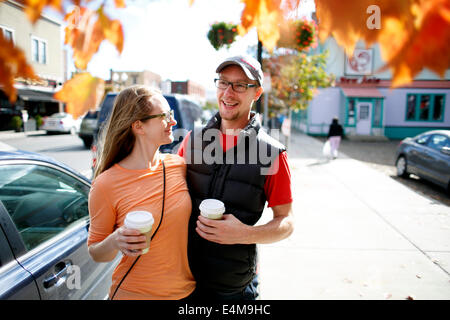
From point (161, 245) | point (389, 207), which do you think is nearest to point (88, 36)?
point (161, 245)

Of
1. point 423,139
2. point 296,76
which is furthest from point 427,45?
point 296,76

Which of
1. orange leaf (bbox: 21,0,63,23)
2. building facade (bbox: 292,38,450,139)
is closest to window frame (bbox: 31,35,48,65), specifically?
orange leaf (bbox: 21,0,63,23)

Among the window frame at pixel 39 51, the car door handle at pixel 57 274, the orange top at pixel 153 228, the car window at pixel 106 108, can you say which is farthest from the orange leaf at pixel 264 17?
the car window at pixel 106 108

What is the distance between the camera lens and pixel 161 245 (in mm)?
1495

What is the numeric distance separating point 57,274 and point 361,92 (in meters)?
20.8

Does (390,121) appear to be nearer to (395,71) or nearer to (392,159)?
(392,159)

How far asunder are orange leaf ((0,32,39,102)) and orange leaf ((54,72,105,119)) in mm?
226

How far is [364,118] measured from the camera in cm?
1995

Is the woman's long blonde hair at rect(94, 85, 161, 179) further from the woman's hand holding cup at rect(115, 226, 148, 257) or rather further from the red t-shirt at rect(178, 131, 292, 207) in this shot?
the red t-shirt at rect(178, 131, 292, 207)

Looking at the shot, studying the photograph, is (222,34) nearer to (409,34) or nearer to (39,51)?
(39,51)

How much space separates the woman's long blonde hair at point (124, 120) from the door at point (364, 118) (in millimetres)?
20314

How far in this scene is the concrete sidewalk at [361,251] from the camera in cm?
304

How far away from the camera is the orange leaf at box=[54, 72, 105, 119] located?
1.05 metres
